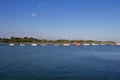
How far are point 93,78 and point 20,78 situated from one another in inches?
639

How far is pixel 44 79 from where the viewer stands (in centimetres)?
4188

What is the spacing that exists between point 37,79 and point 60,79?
196 inches

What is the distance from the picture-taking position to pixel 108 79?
43.1 meters

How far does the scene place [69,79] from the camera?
1651 inches

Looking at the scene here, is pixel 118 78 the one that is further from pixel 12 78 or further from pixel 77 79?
pixel 12 78

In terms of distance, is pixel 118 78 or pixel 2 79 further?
pixel 118 78

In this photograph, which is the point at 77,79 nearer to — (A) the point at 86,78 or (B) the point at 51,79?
(A) the point at 86,78

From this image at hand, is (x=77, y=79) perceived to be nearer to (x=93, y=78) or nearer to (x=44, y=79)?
(x=93, y=78)

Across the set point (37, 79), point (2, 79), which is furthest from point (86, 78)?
point (2, 79)

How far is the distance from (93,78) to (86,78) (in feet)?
5.35

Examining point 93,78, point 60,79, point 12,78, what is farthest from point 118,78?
point 12,78

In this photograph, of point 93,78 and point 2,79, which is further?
point 93,78

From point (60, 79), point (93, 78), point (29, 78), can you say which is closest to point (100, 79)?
point (93, 78)

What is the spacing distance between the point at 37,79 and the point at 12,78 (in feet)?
18.1
